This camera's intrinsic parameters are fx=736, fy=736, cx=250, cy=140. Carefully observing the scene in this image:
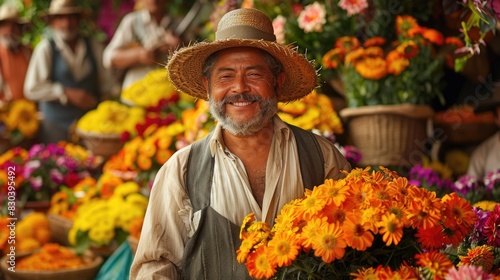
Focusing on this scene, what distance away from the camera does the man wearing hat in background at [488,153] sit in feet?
16.6

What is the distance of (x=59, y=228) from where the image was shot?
528 cm

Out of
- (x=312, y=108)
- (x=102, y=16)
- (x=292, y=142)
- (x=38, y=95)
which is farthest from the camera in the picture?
(x=102, y=16)

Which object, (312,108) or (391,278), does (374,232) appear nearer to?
(391,278)

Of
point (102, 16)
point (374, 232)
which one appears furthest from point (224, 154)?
point (102, 16)

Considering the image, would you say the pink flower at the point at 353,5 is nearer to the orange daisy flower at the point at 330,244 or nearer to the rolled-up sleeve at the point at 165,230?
the rolled-up sleeve at the point at 165,230

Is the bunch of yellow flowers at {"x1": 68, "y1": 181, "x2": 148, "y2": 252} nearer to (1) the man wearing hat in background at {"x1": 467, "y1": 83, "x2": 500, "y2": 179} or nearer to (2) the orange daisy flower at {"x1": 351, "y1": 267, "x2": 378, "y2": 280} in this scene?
(1) the man wearing hat in background at {"x1": 467, "y1": 83, "x2": 500, "y2": 179}

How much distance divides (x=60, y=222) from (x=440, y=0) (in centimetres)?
312

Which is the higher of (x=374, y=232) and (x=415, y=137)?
(x=374, y=232)

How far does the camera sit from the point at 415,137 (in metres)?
4.57

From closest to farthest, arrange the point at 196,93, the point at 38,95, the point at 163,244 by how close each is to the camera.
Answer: the point at 163,244, the point at 196,93, the point at 38,95

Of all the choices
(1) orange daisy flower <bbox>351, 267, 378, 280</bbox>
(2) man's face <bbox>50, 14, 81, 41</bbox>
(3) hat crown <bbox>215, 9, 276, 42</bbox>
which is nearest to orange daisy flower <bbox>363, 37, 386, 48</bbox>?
(3) hat crown <bbox>215, 9, 276, 42</bbox>

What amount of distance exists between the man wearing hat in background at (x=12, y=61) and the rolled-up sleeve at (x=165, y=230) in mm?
5938

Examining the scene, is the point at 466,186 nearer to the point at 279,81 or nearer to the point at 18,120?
the point at 279,81

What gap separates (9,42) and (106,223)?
14.6ft
